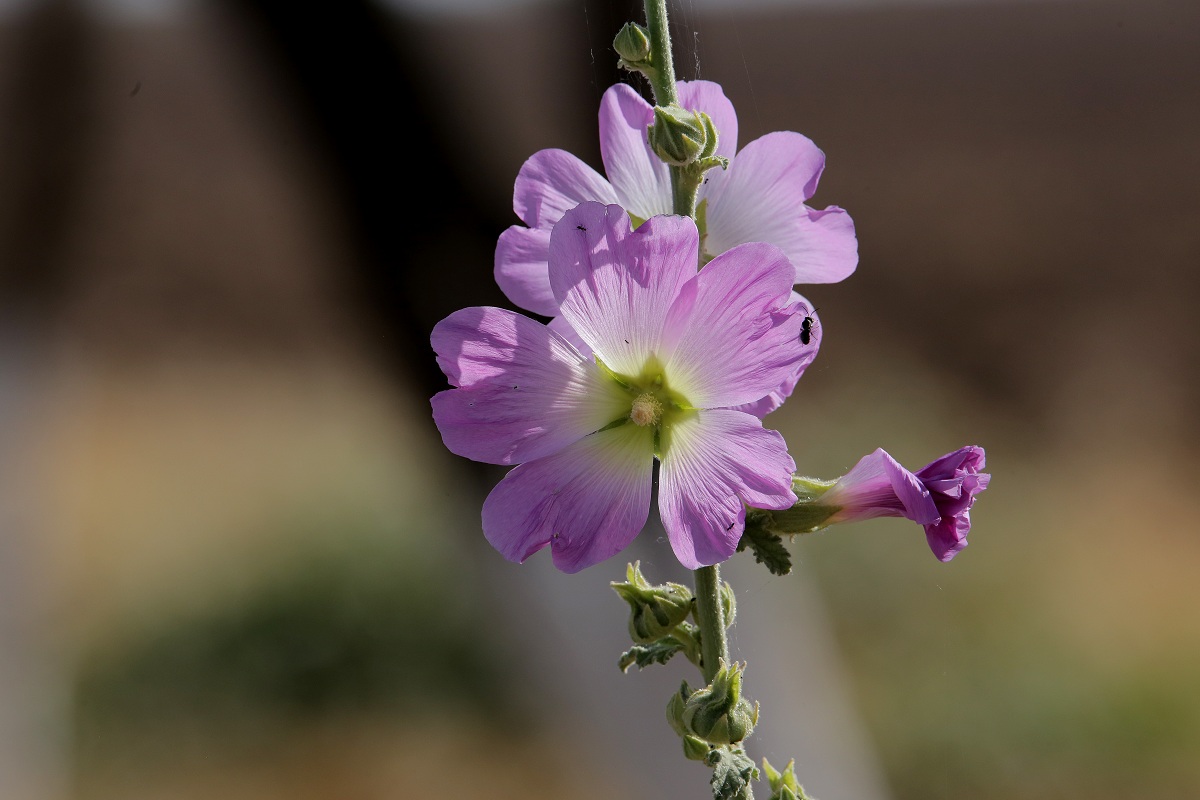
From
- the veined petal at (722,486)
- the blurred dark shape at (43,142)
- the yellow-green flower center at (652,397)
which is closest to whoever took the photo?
the veined petal at (722,486)

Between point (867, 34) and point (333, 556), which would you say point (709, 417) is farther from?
point (867, 34)

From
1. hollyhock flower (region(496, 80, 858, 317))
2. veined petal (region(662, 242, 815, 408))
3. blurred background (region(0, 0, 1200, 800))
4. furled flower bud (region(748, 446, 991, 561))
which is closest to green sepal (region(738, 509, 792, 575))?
furled flower bud (region(748, 446, 991, 561))

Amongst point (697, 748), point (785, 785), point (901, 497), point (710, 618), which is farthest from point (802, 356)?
point (785, 785)

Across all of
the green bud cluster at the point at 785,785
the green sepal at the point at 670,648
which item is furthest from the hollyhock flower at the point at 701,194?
the green bud cluster at the point at 785,785

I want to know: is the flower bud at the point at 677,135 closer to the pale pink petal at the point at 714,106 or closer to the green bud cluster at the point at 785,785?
the pale pink petal at the point at 714,106

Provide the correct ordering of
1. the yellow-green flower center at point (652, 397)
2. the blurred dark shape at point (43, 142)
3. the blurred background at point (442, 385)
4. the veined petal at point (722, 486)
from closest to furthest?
the veined petal at point (722, 486) → the yellow-green flower center at point (652, 397) → the blurred background at point (442, 385) → the blurred dark shape at point (43, 142)

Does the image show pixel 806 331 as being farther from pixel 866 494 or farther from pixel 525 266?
pixel 525 266

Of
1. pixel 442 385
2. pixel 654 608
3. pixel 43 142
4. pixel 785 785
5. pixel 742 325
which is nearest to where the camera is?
pixel 742 325
